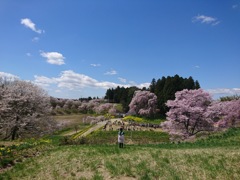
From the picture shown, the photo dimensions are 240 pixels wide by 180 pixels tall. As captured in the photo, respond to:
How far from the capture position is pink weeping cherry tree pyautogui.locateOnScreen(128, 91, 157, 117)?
62431mm

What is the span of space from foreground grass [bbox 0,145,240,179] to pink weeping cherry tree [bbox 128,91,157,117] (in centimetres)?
4936

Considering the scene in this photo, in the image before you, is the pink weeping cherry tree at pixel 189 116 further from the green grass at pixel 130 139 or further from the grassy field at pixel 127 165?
the grassy field at pixel 127 165

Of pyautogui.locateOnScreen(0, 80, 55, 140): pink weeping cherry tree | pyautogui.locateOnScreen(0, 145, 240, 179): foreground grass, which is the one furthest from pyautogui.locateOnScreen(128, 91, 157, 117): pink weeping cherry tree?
pyautogui.locateOnScreen(0, 145, 240, 179): foreground grass

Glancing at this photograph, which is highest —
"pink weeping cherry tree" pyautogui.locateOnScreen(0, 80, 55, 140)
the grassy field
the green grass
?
"pink weeping cherry tree" pyautogui.locateOnScreen(0, 80, 55, 140)

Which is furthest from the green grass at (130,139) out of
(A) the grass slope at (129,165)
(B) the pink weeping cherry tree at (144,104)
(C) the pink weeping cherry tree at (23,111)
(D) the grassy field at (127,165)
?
(B) the pink weeping cherry tree at (144,104)

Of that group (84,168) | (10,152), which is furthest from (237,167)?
(10,152)

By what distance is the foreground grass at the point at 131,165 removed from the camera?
1040 cm

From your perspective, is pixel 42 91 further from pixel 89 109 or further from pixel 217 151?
pixel 89 109

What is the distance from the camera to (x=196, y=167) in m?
11.0

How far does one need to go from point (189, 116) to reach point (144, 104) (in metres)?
40.5

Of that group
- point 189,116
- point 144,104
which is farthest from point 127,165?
point 144,104

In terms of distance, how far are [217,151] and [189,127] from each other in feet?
44.8

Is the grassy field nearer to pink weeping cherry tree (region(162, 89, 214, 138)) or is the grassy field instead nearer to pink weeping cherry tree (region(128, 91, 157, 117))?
pink weeping cherry tree (region(162, 89, 214, 138))

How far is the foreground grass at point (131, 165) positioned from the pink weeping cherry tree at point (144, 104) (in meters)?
49.4
